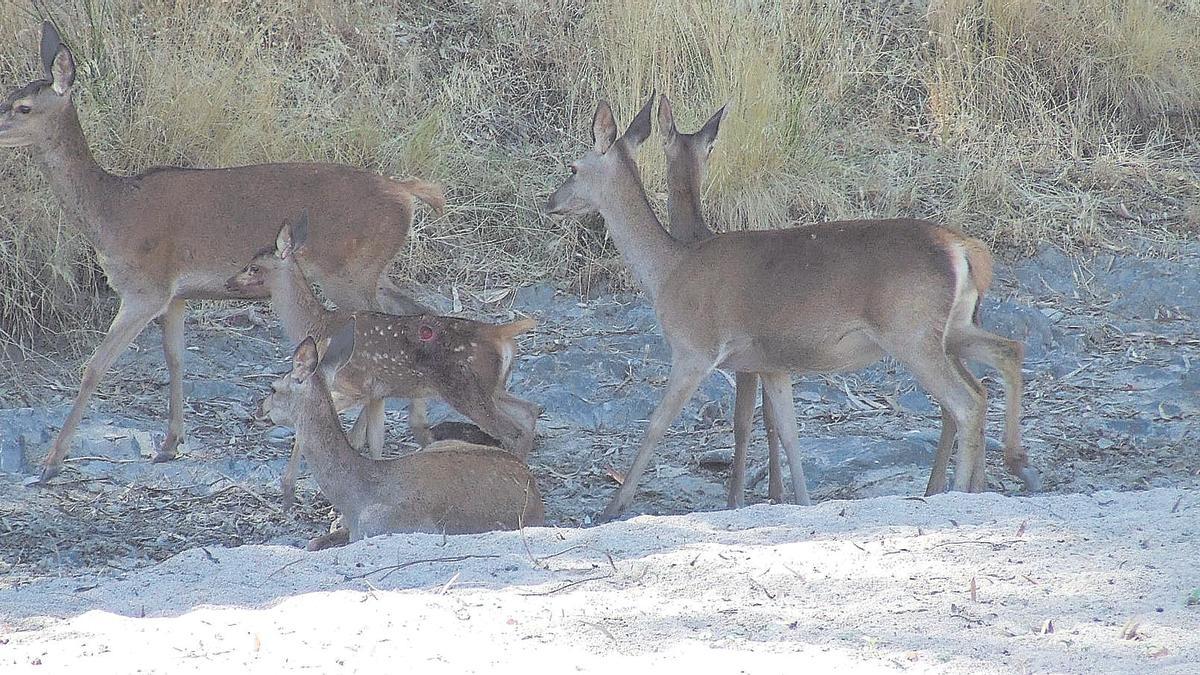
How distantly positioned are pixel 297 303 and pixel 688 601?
3.67 meters

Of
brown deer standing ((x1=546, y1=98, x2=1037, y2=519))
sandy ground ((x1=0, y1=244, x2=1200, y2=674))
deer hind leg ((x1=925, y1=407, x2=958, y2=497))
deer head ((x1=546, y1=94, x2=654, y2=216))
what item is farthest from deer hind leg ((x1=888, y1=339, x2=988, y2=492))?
deer head ((x1=546, y1=94, x2=654, y2=216))

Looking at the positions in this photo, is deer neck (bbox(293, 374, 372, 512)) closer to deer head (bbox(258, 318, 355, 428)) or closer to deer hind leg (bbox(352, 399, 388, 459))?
deer head (bbox(258, 318, 355, 428))

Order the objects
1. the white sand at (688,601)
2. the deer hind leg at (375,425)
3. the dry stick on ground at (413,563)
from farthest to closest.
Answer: the deer hind leg at (375,425)
the dry stick on ground at (413,563)
the white sand at (688,601)

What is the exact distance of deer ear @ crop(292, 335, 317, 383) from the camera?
713cm

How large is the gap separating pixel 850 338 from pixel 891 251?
18.1 inches

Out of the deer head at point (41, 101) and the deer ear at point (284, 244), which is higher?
the deer head at point (41, 101)

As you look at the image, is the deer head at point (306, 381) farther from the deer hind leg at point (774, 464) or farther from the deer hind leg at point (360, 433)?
the deer hind leg at point (774, 464)

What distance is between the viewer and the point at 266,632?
4.72m

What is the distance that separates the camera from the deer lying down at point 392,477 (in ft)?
22.2

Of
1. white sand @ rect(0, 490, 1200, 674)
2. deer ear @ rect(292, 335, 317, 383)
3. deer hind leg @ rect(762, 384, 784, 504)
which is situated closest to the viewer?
white sand @ rect(0, 490, 1200, 674)

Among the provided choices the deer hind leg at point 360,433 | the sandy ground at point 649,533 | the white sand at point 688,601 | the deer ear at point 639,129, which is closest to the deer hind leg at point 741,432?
the sandy ground at point 649,533

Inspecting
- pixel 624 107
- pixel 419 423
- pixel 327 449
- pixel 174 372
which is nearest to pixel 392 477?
pixel 327 449

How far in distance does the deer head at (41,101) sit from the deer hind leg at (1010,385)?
183 inches

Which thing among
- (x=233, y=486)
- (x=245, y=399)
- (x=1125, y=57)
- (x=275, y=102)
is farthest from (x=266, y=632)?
(x=1125, y=57)
